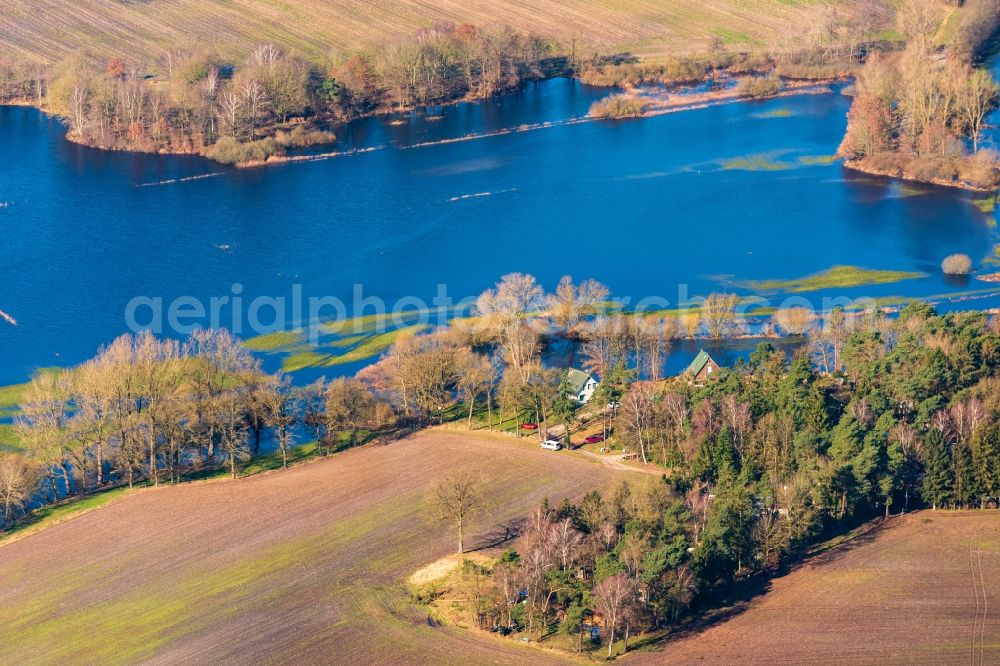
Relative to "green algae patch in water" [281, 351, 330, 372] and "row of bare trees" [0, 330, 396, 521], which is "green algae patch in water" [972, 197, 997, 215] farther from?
"row of bare trees" [0, 330, 396, 521]

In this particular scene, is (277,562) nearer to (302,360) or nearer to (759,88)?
(302,360)

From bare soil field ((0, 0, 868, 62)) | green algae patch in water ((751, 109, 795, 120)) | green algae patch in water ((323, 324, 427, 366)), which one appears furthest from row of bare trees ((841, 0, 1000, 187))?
green algae patch in water ((323, 324, 427, 366))

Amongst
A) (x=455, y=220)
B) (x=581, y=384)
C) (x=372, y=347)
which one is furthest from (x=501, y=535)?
(x=455, y=220)

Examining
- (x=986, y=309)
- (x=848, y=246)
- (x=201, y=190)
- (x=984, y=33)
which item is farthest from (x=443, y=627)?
(x=984, y=33)

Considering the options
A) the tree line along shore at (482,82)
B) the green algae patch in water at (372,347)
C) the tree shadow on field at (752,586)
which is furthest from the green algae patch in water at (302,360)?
the tree line along shore at (482,82)

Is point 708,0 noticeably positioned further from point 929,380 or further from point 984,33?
point 929,380

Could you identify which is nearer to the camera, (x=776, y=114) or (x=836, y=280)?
(x=836, y=280)

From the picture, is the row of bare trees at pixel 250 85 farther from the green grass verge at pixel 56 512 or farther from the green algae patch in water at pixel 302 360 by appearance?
the green grass verge at pixel 56 512
